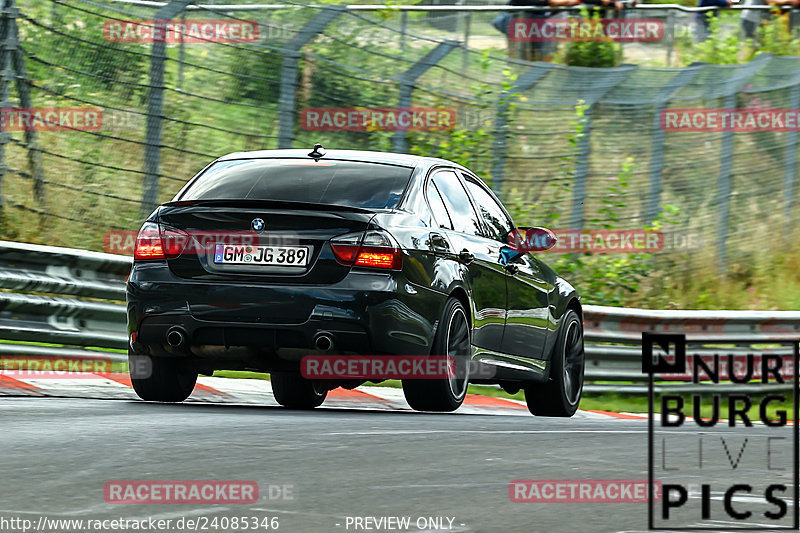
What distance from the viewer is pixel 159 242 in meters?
8.38

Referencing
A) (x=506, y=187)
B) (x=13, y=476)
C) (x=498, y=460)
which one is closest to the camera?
(x=13, y=476)

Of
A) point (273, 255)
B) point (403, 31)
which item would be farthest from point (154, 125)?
point (273, 255)

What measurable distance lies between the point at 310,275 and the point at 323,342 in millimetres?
363

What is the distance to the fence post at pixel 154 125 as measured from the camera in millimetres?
13281

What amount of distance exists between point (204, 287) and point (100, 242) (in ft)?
19.3

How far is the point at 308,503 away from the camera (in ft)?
18.0

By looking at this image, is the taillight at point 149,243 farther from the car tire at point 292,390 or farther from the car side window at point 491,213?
the car side window at point 491,213

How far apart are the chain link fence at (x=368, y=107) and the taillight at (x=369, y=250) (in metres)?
5.47

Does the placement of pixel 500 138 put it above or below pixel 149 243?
above

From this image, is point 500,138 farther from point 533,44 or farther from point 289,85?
point 289,85

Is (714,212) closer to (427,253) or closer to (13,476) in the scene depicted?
(427,253)

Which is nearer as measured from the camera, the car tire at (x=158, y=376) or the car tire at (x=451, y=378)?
the car tire at (x=451, y=378)

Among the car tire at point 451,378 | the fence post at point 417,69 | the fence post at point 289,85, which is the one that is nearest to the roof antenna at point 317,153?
the car tire at point 451,378

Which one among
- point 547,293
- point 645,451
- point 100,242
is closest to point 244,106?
point 100,242
